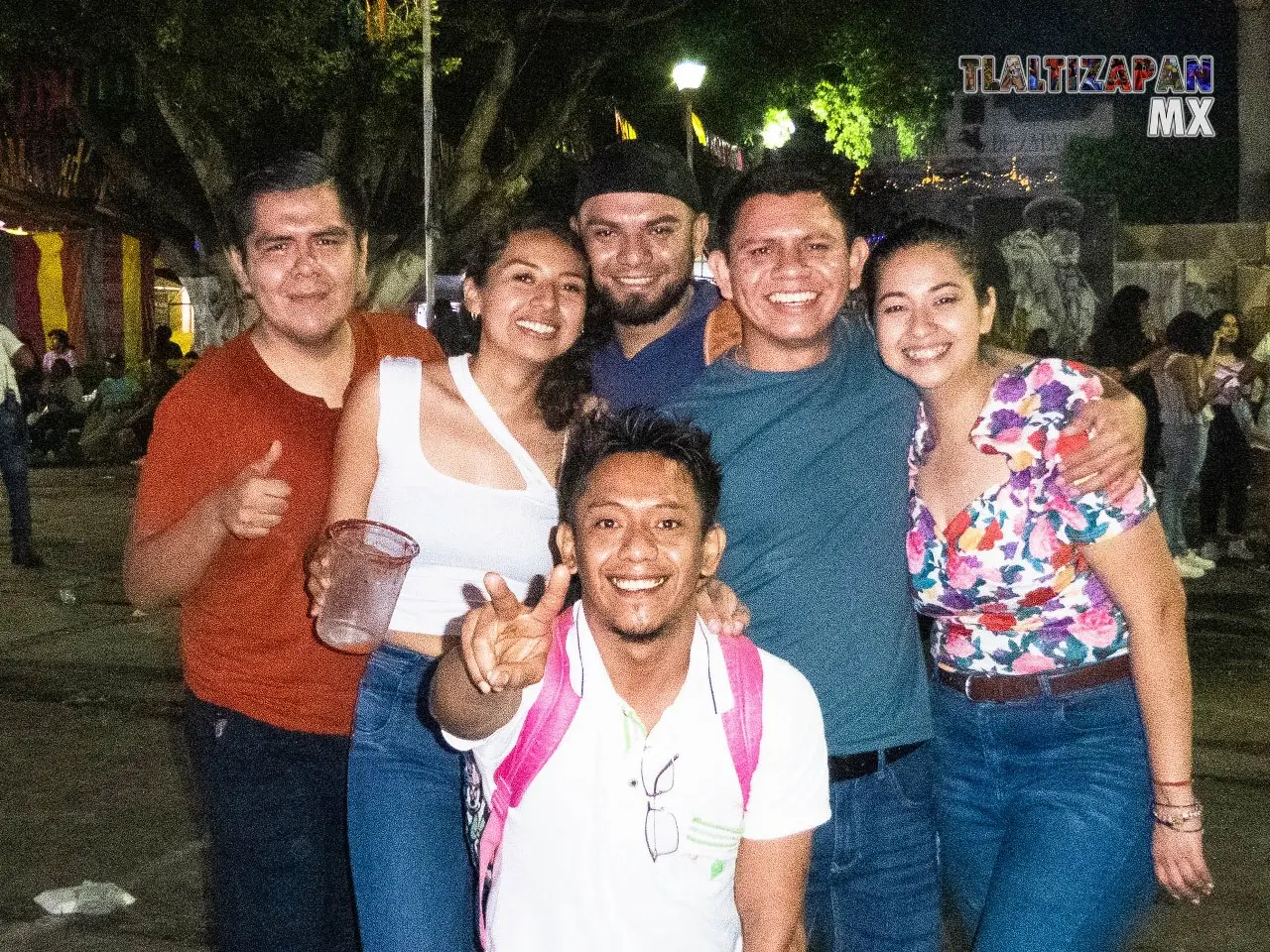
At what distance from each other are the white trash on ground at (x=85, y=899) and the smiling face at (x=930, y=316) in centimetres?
339

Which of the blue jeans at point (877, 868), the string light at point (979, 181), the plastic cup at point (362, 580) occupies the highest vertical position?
the string light at point (979, 181)

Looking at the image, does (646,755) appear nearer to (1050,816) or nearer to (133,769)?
(1050,816)

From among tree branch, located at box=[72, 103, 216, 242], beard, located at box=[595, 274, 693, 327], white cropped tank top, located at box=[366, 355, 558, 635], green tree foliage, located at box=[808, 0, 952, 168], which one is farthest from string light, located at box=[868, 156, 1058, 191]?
white cropped tank top, located at box=[366, 355, 558, 635]

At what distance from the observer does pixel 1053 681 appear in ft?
9.71

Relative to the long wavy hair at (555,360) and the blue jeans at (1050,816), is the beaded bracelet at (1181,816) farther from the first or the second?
the long wavy hair at (555,360)

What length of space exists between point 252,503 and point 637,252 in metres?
1.47

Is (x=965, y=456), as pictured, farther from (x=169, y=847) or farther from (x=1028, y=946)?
(x=169, y=847)

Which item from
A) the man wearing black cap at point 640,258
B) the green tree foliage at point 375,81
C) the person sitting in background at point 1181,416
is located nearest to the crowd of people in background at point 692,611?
Answer: the man wearing black cap at point 640,258

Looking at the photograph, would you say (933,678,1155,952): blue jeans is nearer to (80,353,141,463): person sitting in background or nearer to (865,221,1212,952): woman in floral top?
(865,221,1212,952): woman in floral top

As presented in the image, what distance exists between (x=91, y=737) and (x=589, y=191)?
429cm

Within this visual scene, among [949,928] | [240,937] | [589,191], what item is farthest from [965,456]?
[949,928]

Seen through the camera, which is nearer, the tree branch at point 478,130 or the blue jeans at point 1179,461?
the blue jeans at point 1179,461

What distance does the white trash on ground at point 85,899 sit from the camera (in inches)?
191

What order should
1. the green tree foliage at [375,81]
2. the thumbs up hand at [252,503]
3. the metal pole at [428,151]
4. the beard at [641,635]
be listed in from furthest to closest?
the metal pole at [428,151]
the green tree foliage at [375,81]
the thumbs up hand at [252,503]
the beard at [641,635]
